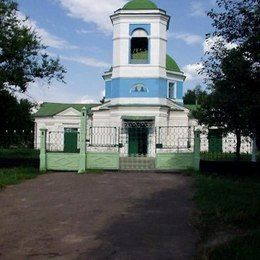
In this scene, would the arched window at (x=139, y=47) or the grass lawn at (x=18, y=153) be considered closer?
the grass lawn at (x=18, y=153)

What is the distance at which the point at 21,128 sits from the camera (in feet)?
57.9

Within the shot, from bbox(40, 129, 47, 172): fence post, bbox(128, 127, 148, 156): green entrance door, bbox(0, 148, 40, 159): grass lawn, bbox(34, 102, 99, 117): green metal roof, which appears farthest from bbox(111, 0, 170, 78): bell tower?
bbox(34, 102, 99, 117): green metal roof

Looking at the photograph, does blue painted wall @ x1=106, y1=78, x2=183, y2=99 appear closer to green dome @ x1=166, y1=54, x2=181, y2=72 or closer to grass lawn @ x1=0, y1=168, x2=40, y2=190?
green dome @ x1=166, y1=54, x2=181, y2=72

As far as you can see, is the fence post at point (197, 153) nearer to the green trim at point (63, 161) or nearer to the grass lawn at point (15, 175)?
the green trim at point (63, 161)

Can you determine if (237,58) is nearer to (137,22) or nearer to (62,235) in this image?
(62,235)

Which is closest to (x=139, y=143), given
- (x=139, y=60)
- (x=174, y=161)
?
(x=139, y=60)

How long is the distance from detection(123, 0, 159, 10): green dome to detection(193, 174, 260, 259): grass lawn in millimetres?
Answer: 16378

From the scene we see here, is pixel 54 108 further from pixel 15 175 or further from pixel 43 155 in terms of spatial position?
pixel 15 175

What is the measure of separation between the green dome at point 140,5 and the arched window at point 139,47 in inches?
54.6

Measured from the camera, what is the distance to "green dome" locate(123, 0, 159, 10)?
26797 mm

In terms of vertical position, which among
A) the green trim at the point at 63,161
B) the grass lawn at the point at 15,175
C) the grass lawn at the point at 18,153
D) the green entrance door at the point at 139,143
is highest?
the green entrance door at the point at 139,143

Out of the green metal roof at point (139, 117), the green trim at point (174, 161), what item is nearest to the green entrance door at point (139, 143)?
the green metal roof at point (139, 117)

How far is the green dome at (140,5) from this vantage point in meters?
26.8

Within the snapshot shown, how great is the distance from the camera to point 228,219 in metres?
8.06
